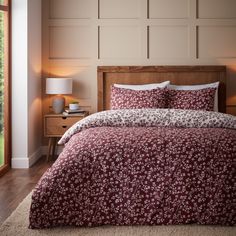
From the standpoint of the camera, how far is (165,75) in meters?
5.18

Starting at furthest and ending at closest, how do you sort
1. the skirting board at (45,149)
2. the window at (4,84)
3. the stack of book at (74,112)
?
1. the skirting board at (45,149)
2. the stack of book at (74,112)
3. the window at (4,84)

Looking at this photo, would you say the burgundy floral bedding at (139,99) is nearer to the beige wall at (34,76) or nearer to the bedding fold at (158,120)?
the bedding fold at (158,120)

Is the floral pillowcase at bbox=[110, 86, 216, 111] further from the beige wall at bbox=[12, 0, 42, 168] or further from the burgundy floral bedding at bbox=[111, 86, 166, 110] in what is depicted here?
the beige wall at bbox=[12, 0, 42, 168]

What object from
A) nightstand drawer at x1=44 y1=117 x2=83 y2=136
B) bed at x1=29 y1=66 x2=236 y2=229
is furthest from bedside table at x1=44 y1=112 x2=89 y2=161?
bed at x1=29 y1=66 x2=236 y2=229

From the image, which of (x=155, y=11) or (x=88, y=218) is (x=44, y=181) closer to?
(x=88, y=218)

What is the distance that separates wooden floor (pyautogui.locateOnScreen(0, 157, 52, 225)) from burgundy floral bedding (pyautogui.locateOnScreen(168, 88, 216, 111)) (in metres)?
1.67

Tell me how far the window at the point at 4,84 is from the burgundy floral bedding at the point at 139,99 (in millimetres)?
1204

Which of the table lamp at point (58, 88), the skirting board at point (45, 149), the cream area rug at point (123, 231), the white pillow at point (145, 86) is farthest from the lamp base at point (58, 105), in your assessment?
the cream area rug at point (123, 231)

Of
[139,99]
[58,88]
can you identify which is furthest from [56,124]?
[139,99]

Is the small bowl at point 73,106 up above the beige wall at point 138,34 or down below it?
below

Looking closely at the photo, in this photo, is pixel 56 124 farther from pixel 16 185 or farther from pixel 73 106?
pixel 16 185

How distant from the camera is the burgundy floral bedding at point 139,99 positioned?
4.56m

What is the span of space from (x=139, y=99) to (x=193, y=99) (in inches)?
23.6

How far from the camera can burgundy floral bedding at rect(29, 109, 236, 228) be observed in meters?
2.76
